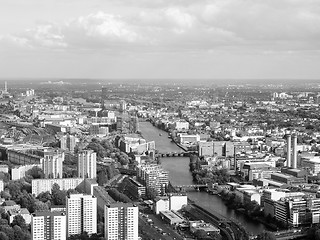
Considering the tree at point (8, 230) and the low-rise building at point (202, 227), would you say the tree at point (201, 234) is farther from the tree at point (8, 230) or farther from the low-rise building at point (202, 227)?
the tree at point (8, 230)

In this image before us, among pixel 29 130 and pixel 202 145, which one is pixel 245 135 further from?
pixel 29 130

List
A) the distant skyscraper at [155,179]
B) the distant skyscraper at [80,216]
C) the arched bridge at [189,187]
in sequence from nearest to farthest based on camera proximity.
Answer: the distant skyscraper at [80,216] → the distant skyscraper at [155,179] → the arched bridge at [189,187]

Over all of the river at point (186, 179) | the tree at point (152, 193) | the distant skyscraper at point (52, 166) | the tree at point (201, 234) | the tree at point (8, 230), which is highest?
the distant skyscraper at point (52, 166)

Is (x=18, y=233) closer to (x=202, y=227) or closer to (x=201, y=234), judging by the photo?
(x=201, y=234)

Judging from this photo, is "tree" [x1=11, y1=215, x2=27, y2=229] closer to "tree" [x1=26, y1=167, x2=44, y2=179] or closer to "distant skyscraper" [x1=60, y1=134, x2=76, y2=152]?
"tree" [x1=26, y1=167, x2=44, y2=179]

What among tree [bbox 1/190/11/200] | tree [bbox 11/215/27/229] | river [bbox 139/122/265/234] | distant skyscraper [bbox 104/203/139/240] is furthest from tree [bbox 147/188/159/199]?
distant skyscraper [bbox 104/203/139/240]

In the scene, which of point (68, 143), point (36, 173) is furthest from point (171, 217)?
point (68, 143)

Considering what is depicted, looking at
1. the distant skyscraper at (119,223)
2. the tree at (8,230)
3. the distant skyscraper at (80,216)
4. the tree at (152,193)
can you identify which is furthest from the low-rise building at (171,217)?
the tree at (8,230)
